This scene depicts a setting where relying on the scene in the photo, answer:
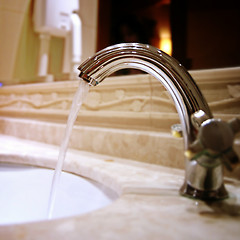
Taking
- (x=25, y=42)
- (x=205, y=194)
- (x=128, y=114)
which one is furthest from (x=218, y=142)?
(x=25, y=42)

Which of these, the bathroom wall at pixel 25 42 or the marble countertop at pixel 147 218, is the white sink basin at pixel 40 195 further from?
the bathroom wall at pixel 25 42

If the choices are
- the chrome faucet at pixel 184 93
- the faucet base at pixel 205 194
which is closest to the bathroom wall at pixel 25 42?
the chrome faucet at pixel 184 93

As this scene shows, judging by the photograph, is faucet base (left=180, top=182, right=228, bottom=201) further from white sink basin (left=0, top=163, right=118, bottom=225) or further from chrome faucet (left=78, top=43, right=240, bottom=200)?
white sink basin (left=0, top=163, right=118, bottom=225)

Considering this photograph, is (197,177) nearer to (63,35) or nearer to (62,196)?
(62,196)

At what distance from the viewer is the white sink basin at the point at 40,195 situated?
1.75ft

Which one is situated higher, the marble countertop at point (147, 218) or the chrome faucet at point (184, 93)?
the chrome faucet at point (184, 93)

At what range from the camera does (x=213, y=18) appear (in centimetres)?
64

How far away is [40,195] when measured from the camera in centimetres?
62

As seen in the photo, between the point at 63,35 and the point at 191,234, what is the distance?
941 mm

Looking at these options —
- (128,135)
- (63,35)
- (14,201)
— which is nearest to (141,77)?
(128,135)

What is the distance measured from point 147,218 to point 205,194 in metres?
0.10

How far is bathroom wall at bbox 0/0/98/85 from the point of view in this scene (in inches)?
38.3

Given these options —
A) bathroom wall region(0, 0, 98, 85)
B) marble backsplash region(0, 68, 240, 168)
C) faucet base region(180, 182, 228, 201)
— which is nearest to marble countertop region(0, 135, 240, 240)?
faucet base region(180, 182, 228, 201)

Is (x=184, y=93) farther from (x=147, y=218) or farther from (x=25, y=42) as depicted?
(x=25, y=42)
